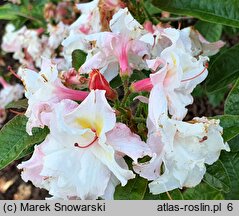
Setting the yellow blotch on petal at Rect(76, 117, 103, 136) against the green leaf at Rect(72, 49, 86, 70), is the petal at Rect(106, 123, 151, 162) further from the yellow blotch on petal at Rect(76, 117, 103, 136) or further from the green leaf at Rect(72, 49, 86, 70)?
the green leaf at Rect(72, 49, 86, 70)

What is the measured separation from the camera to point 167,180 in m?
1.08

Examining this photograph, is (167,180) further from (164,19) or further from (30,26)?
(30,26)

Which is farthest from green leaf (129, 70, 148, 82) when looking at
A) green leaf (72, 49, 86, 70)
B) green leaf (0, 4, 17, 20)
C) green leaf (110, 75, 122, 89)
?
green leaf (0, 4, 17, 20)

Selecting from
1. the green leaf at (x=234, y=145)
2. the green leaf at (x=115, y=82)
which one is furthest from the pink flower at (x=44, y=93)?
the green leaf at (x=234, y=145)

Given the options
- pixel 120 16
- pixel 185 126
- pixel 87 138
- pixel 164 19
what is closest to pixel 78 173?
pixel 87 138

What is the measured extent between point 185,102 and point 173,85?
0.05m

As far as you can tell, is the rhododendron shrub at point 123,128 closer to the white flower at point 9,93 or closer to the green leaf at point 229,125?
the green leaf at point 229,125

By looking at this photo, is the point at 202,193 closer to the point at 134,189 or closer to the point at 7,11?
the point at 134,189

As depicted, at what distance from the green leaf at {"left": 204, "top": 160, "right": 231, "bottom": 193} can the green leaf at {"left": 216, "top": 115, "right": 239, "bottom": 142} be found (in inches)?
2.9

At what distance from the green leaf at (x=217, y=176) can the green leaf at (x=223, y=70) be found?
18.0 inches

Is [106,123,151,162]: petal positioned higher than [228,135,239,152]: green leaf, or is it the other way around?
[106,123,151,162]: petal

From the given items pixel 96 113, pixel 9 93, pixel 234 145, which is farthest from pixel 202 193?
pixel 9 93

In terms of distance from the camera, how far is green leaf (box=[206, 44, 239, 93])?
164cm

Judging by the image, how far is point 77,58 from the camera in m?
1.45
